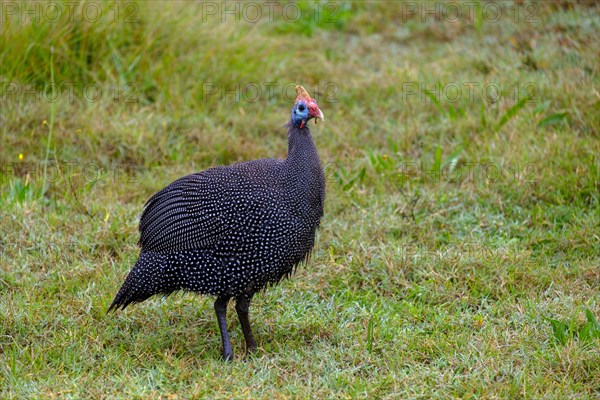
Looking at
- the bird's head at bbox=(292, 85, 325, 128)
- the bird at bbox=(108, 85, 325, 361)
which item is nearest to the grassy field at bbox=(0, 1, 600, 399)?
the bird at bbox=(108, 85, 325, 361)

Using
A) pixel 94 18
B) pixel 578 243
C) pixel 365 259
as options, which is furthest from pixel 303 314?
pixel 94 18

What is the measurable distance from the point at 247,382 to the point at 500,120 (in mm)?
3239

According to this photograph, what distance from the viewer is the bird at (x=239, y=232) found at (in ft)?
12.8

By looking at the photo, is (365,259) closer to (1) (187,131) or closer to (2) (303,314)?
(2) (303,314)

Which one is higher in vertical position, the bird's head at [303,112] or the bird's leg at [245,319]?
the bird's head at [303,112]

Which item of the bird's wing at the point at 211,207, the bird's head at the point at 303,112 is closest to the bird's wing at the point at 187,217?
the bird's wing at the point at 211,207

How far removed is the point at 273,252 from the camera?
389 cm

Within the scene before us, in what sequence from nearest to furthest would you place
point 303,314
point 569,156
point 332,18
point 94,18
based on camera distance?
point 303,314 < point 569,156 < point 94,18 < point 332,18

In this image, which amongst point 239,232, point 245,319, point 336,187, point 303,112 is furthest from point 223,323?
point 336,187

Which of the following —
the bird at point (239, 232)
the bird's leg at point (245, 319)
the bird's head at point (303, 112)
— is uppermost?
the bird's head at point (303, 112)

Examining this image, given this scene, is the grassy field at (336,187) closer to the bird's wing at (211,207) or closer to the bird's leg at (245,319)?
the bird's leg at (245,319)

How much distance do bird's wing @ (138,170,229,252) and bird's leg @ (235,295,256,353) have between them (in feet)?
1.10

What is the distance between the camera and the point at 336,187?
5707 millimetres

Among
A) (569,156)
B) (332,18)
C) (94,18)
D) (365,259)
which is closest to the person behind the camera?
(365,259)
